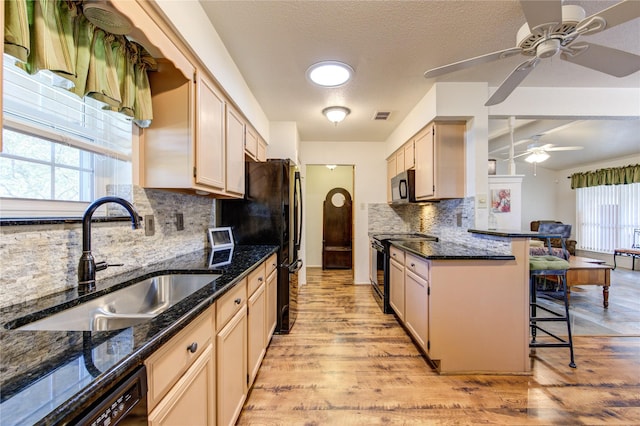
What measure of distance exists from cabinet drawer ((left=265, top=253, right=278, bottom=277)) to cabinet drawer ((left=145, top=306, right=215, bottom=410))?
1052mm

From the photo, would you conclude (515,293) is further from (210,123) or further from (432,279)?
(210,123)

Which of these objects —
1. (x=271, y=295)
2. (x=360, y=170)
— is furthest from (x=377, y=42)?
(x=360, y=170)

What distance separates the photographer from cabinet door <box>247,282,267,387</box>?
1678 millimetres

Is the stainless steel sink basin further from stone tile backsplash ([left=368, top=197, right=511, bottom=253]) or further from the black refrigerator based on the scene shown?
stone tile backsplash ([left=368, top=197, right=511, bottom=253])

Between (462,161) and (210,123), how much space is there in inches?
88.7

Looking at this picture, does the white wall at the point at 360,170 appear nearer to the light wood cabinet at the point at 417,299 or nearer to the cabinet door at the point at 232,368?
the light wood cabinet at the point at 417,299

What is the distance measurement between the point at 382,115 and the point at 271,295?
239 centimetres

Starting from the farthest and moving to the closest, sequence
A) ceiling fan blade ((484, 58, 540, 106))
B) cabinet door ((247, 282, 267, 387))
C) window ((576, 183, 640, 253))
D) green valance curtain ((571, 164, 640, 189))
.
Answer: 1. window ((576, 183, 640, 253))
2. green valance curtain ((571, 164, 640, 189))
3. cabinet door ((247, 282, 267, 387))
4. ceiling fan blade ((484, 58, 540, 106))

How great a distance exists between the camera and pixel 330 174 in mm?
5973

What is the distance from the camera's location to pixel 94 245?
1.23m

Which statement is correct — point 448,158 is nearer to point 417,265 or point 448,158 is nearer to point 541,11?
point 417,265

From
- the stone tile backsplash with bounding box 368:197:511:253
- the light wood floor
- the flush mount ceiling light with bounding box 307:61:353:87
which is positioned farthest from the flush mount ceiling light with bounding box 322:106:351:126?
the light wood floor

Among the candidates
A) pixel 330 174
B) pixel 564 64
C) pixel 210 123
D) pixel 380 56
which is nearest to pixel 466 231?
pixel 564 64

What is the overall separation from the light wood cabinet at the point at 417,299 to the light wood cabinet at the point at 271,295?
4.04ft
